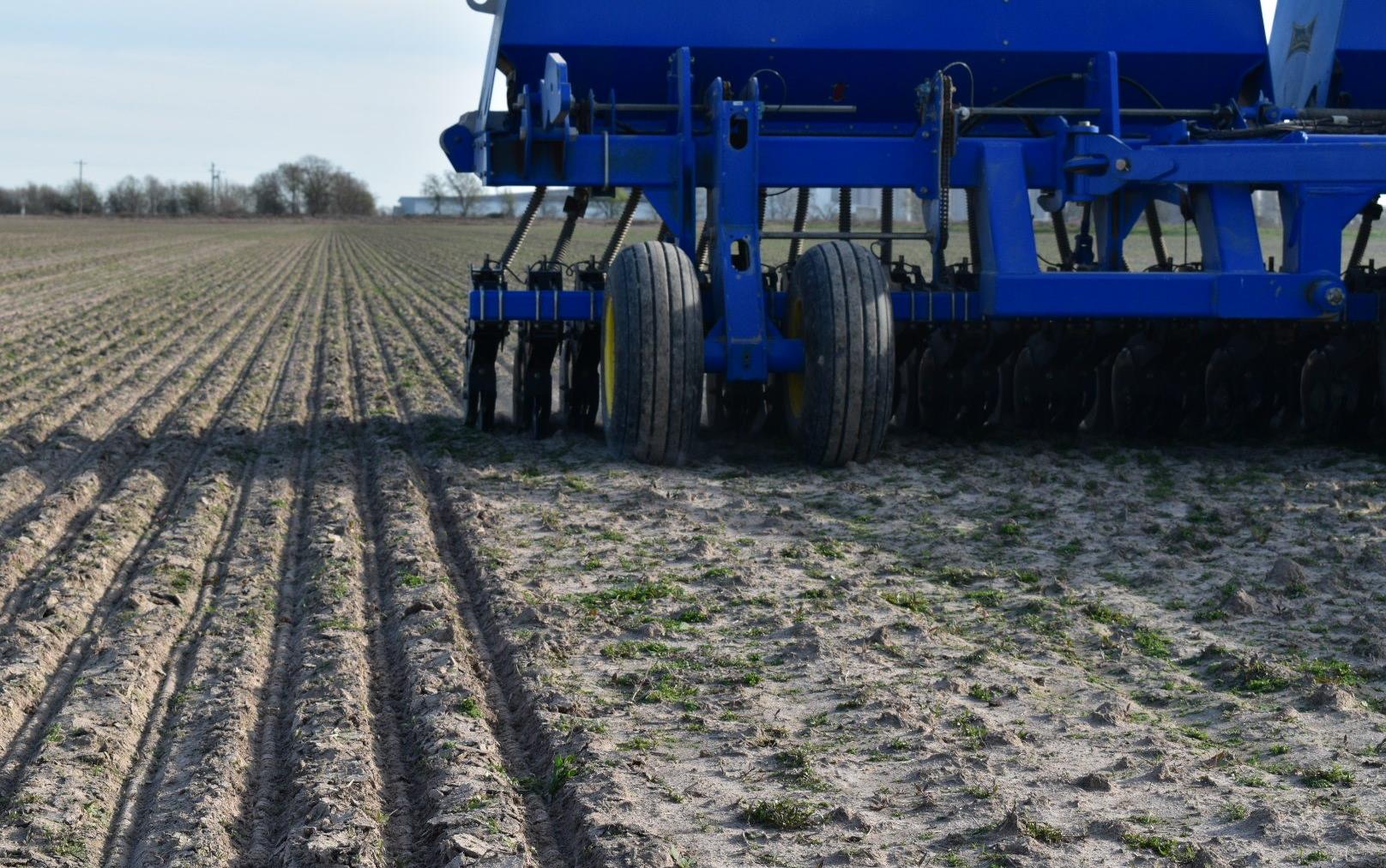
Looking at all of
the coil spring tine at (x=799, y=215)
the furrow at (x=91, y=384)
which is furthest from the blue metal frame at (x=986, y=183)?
the furrow at (x=91, y=384)

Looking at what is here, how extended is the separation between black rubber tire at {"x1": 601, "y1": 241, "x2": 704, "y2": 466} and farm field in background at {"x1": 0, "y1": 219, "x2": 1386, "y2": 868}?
207 millimetres

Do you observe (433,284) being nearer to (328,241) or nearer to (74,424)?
(74,424)

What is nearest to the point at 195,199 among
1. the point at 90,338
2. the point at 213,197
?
the point at 213,197

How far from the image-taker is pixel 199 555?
6707mm

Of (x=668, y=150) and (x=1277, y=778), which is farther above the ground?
(x=668, y=150)

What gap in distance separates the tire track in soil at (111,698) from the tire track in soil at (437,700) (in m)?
0.68

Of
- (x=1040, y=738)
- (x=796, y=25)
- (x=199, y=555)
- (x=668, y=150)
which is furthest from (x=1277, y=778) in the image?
(x=796, y=25)

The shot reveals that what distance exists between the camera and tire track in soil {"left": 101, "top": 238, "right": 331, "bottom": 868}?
3.85 meters

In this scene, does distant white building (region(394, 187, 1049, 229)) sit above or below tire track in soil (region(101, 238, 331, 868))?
above

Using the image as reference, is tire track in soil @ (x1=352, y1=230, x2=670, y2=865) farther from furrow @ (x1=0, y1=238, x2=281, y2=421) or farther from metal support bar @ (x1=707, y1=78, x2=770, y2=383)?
furrow @ (x1=0, y1=238, x2=281, y2=421)

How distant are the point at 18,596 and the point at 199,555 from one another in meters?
0.81

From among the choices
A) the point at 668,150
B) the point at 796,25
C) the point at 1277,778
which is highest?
the point at 796,25

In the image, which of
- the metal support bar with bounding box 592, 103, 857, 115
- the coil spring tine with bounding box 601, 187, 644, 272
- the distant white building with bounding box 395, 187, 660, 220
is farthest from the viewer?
the distant white building with bounding box 395, 187, 660, 220

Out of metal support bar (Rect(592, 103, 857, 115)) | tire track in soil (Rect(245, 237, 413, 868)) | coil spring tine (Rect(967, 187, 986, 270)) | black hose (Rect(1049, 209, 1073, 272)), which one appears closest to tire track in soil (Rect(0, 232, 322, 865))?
tire track in soil (Rect(245, 237, 413, 868))
